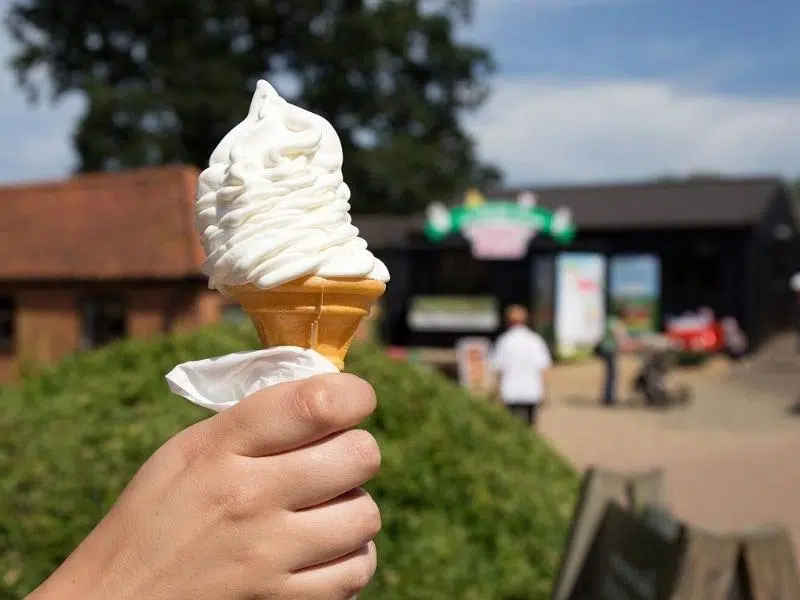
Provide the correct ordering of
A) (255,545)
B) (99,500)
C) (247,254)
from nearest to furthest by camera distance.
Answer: (255,545), (247,254), (99,500)

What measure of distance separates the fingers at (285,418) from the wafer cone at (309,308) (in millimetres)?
185

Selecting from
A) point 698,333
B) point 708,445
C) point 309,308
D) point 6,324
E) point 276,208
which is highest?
point 276,208

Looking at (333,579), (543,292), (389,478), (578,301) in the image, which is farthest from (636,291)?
(333,579)

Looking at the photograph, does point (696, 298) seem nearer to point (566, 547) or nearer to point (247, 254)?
point (566, 547)

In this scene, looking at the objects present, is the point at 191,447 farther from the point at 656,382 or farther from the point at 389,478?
the point at 656,382

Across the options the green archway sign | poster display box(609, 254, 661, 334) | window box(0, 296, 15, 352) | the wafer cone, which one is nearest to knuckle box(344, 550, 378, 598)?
the wafer cone

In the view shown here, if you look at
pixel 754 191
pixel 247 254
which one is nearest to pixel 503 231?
pixel 754 191

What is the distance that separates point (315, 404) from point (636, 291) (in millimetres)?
23072

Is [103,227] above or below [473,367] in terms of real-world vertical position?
above

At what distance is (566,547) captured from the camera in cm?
361

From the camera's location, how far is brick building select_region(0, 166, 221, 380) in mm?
12906

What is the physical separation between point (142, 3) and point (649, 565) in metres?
32.9

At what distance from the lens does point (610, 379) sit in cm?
1534

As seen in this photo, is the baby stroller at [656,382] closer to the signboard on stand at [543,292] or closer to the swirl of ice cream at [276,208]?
the signboard on stand at [543,292]
